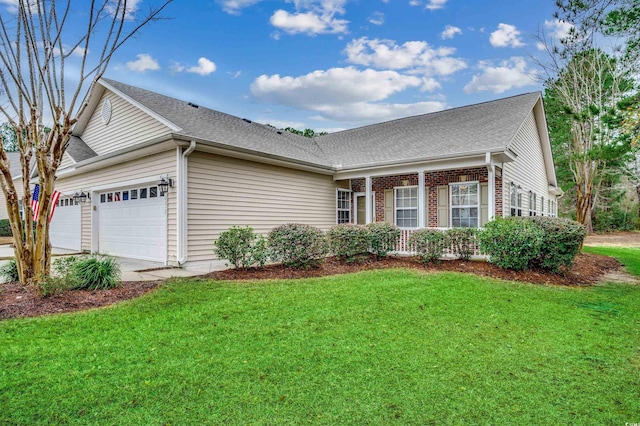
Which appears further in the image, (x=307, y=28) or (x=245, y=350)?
(x=307, y=28)

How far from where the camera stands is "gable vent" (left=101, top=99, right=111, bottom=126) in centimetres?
1153

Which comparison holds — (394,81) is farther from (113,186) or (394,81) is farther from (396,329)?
(396,329)

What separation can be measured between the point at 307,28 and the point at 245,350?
13.3m

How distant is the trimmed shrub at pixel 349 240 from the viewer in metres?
9.03

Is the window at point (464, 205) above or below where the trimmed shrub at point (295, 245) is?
above

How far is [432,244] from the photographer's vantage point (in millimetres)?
8844

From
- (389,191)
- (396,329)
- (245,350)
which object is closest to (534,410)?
(396,329)

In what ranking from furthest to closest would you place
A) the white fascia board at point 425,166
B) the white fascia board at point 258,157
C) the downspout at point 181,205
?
the white fascia board at point 425,166 → the white fascia board at point 258,157 → the downspout at point 181,205

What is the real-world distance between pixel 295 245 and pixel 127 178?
5.85m

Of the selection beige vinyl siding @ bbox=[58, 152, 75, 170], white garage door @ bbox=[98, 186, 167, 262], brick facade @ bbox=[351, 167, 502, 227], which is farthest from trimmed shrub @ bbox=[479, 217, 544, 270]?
beige vinyl siding @ bbox=[58, 152, 75, 170]

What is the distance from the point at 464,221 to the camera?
36.9ft

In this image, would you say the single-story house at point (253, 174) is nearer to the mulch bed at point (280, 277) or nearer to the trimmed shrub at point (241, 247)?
the trimmed shrub at point (241, 247)

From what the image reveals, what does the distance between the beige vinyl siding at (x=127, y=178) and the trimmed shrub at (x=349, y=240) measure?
3973mm

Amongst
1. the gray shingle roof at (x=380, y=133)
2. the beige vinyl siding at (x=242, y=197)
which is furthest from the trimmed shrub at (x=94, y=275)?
the gray shingle roof at (x=380, y=133)
